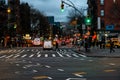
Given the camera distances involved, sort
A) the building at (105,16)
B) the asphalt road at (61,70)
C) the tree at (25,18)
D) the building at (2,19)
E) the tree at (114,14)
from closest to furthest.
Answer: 1. the asphalt road at (61,70)
2. the tree at (114,14)
3. the building at (105,16)
4. the building at (2,19)
5. the tree at (25,18)

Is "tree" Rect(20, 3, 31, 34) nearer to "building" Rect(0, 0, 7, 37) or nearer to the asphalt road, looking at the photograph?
"building" Rect(0, 0, 7, 37)

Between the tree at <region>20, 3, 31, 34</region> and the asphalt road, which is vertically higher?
the tree at <region>20, 3, 31, 34</region>

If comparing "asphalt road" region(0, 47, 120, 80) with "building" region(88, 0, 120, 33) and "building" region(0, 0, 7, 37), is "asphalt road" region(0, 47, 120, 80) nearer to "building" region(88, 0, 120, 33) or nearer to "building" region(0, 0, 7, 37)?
"building" region(88, 0, 120, 33)

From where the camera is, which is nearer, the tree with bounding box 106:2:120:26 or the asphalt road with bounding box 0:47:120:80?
the asphalt road with bounding box 0:47:120:80

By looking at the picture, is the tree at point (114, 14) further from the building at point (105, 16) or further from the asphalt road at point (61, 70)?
the asphalt road at point (61, 70)

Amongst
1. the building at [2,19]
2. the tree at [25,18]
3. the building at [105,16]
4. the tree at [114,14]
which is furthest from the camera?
the tree at [25,18]

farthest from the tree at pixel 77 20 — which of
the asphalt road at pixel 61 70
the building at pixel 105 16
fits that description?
the asphalt road at pixel 61 70

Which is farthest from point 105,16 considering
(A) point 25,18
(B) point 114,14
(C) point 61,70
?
(C) point 61,70

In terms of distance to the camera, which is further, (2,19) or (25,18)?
(25,18)

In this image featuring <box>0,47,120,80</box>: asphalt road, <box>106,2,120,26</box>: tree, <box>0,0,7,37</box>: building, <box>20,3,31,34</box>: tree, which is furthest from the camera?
<box>20,3,31,34</box>: tree

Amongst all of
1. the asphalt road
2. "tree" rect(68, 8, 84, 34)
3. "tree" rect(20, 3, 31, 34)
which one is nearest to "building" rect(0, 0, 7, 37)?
"tree" rect(68, 8, 84, 34)

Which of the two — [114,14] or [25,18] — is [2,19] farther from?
[25,18]

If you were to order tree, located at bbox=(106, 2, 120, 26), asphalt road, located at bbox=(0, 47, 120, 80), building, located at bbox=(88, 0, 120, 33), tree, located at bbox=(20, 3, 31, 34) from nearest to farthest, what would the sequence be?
asphalt road, located at bbox=(0, 47, 120, 80) → tree, located at bbox=(106, 2, 120, 26) → building, located at bbox=(88, 0, 120, 33) → tree, located at bbox=(20, 3, 31, 34)

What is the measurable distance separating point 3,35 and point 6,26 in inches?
157
